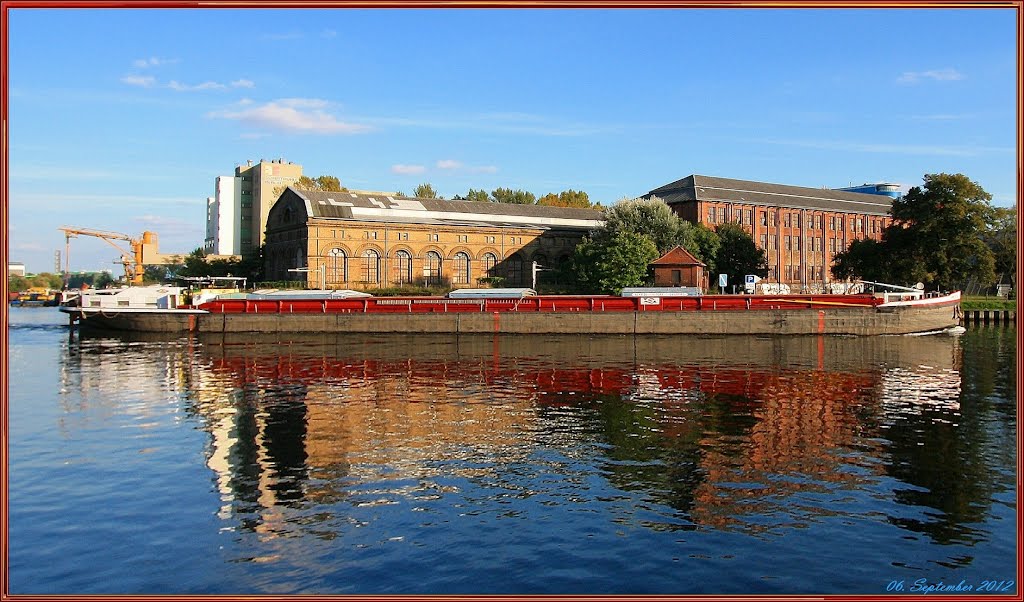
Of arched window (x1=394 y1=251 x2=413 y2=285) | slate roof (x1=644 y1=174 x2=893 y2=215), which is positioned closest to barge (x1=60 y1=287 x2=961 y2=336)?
arched window (x1=394 y1=251 x2=413 y2=285)

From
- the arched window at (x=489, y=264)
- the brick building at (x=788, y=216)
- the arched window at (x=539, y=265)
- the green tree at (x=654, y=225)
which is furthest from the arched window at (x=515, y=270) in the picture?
the brick building at (x=788, y=216)

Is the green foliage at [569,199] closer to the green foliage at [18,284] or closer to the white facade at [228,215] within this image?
the white facade at [228,215]

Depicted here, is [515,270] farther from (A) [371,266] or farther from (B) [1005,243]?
(B) [1005,243]

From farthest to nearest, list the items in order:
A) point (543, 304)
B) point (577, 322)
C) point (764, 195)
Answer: point (764, 195) < point (543, 304) < point (577, 322)

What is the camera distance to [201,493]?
52.2ft

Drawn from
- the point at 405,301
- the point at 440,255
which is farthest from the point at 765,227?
the point at 405,301

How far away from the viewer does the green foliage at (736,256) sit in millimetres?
87125

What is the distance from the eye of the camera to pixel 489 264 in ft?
296

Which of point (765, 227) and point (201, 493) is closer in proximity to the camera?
point (201, 493)

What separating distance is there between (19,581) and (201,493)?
14.5 ft

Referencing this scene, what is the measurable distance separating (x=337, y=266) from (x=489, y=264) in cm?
1896

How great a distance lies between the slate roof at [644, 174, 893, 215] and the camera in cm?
9656

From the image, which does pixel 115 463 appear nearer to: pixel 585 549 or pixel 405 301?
pixel 585 549

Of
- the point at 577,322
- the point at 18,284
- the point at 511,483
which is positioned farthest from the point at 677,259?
the point at 18,284
